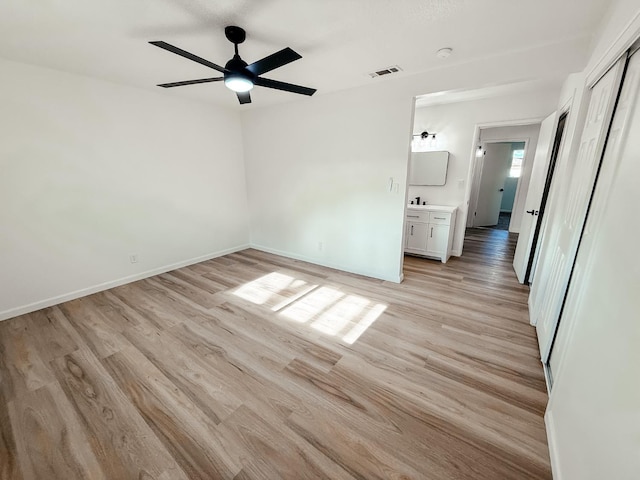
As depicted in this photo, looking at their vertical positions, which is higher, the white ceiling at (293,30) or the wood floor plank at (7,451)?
the white ceiling at (293,30)

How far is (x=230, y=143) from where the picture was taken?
416cm

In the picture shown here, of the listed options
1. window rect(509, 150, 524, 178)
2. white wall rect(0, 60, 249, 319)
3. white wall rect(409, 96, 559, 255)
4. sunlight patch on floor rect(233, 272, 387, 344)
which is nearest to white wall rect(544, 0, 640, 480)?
sunlight patch on floor rect(233, 272, 387, 344)

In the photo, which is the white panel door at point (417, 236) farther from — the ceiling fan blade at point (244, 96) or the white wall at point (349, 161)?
the ceiling fan blade at point (244, 96)

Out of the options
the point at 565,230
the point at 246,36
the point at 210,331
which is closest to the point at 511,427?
the point at 565,230

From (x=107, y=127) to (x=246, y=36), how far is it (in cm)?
214

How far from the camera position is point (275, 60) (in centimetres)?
169

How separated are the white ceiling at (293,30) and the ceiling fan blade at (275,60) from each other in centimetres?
28

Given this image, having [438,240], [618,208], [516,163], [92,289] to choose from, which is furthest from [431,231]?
[516,163]

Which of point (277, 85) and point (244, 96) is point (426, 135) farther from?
point (244, 96)

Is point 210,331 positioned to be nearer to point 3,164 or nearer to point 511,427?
point 511,427

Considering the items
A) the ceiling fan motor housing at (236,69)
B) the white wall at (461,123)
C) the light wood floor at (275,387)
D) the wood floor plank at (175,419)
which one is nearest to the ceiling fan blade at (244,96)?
the ceiling fan motor housing at (236,69)

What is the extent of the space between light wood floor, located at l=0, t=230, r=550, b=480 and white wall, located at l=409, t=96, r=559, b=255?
1866 mm

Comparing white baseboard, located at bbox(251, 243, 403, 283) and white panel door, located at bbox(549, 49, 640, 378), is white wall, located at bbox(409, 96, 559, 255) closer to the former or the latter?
white baseboard, located at bbox(251, 243, 403, 283)

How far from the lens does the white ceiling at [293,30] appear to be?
1582 mm
